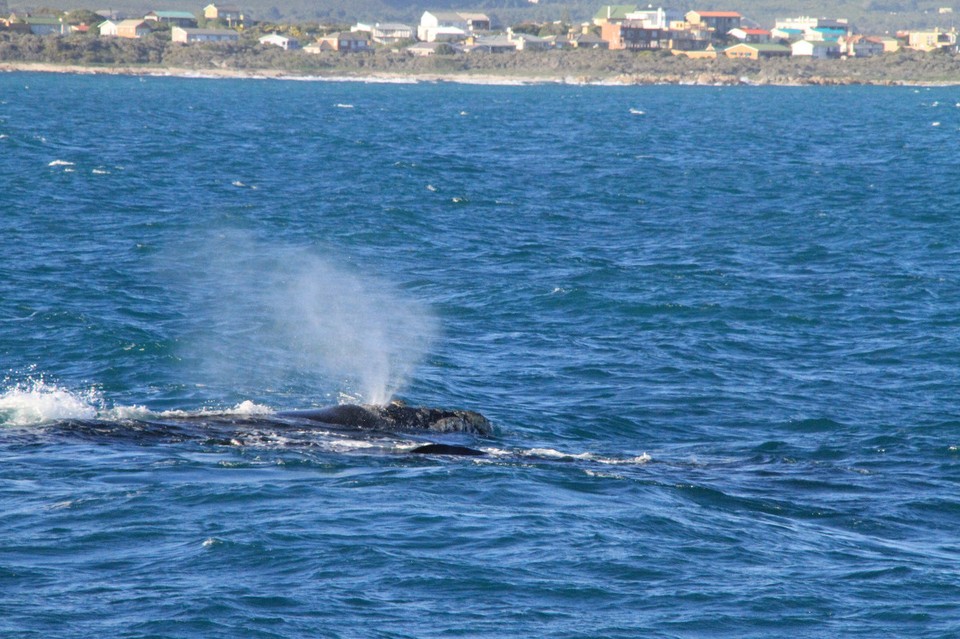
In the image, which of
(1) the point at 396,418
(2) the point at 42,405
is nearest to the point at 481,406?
(1) the point at 396,418

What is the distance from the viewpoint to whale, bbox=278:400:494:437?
2458 centimetres

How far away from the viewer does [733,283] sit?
43.4 meters

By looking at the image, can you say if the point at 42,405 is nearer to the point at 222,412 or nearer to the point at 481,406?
the point at 222,412

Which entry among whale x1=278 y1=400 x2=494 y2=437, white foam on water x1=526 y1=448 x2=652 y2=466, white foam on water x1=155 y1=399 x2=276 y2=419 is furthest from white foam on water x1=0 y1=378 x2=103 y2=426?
white foam on water x1=526 y1=448 x2=652 y2=466

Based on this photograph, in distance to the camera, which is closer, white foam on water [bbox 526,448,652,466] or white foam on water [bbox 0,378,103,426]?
white foam on water [bbox 526,448,652,466]

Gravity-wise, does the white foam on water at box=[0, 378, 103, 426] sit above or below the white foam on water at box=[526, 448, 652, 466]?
above

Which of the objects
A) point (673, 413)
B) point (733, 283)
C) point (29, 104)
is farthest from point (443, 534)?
point (29, 104)

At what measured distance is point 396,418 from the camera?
25016mm

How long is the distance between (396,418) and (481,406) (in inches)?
146

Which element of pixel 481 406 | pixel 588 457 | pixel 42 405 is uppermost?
pixel 42 405

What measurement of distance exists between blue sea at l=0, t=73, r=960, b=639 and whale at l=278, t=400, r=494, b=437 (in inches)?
16.8

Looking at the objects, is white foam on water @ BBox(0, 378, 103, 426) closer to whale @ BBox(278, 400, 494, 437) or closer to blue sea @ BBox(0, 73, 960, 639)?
blue sea @ BBox(0, 73, 960, 639)

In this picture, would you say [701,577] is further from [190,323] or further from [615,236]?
[615,236]

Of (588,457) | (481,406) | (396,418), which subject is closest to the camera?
(588,457)
